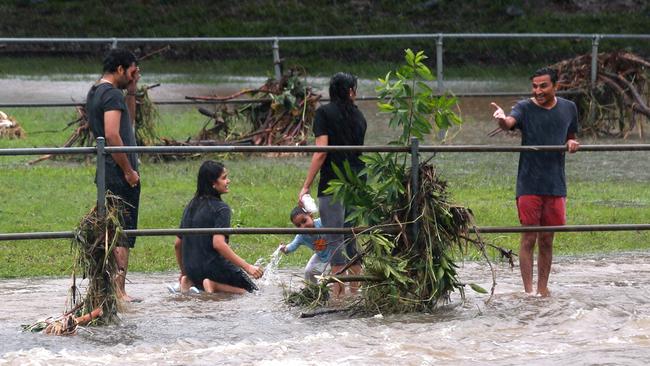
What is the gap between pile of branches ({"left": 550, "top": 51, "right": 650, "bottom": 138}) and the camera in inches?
731

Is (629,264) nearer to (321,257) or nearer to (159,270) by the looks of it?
(321,257)

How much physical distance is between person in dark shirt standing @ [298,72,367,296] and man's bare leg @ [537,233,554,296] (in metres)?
1.33

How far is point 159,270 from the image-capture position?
446 inches

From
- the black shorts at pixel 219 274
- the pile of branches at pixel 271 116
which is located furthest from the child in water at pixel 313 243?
the pile of branches at pixel 271 116

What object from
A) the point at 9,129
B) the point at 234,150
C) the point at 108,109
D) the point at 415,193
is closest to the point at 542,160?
the point at 415,193

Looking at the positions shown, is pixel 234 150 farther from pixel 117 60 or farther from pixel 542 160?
pixel 542 160

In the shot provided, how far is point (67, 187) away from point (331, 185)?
5.72 meters

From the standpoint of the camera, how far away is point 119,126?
9.61 metres

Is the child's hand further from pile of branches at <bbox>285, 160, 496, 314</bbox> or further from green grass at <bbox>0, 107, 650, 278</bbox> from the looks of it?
green grass at <bbox>0, 107, 650, 278</bbox>

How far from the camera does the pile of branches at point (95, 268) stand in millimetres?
8852

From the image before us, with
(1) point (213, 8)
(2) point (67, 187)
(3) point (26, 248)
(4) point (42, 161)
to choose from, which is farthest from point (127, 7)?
(3) point (26, 248)

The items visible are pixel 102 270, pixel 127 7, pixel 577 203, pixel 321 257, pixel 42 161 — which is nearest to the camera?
pixel 102 270

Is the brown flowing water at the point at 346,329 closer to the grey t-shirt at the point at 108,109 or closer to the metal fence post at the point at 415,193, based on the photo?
the metal fence post at the point at 415,193

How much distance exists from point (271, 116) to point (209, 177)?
7.76 metres
